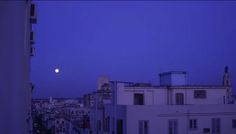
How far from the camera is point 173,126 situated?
2689 centimetres

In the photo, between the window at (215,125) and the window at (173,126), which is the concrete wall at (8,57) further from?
the window at (215,125)

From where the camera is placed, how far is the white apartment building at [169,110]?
25984 mm

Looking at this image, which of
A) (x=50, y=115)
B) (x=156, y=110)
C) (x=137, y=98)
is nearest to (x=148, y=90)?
(x=137, y=98)

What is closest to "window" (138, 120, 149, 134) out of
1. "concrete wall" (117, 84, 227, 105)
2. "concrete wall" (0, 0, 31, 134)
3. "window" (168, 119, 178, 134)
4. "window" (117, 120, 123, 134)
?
"window" (117, 120, 123, 134)

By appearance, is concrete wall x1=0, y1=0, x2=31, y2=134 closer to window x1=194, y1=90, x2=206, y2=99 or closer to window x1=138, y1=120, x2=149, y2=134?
window x1=138, y1=120, x2=149, y2=134

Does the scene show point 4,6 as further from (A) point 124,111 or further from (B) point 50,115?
(B) point 50,115

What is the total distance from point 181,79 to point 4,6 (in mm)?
30210

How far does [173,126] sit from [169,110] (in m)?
1.23

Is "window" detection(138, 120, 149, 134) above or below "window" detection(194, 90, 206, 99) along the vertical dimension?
below

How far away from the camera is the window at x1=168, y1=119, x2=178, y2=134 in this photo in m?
26.8

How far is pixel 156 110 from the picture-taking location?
26.2 metres

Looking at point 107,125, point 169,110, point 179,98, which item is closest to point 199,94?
point 179,98

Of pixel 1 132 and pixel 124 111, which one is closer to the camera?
pixel 1 132

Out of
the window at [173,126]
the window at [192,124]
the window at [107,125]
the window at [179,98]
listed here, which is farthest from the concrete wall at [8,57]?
the window at [179,98]
